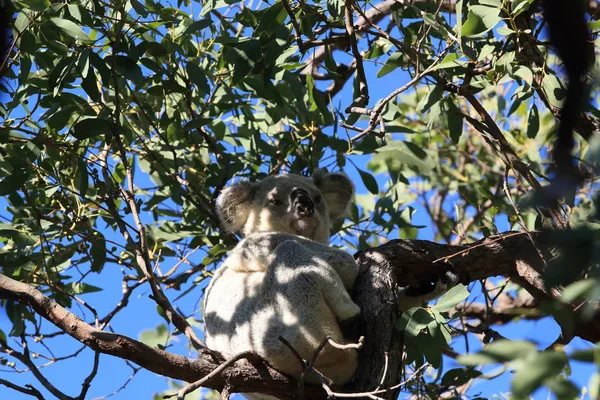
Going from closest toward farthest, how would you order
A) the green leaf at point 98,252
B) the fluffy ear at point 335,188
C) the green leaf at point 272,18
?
the green leaf at point 272,18 < the green leaf at point 98,252 < the fluffy ear at point 335,188

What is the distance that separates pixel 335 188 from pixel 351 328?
1.91 metres

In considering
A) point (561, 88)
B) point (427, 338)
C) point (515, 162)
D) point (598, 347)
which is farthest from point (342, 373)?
point (598, 347)

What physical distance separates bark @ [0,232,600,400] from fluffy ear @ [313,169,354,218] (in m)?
1.35

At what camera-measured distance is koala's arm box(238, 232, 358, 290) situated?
14.1ft

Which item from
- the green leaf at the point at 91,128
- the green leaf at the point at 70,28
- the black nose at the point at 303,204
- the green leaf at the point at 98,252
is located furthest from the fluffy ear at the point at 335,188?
the green leaf at the point at 70,28

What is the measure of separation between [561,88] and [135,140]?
320 centimetres

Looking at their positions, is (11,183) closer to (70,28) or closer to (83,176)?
(83,176)

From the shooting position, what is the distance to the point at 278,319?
13.9 ft

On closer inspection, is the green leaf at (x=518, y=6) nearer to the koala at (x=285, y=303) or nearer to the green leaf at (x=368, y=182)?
the koala at (x=285, y=303)

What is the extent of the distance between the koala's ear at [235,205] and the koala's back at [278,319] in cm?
93

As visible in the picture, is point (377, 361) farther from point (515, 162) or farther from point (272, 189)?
point (272, 189)

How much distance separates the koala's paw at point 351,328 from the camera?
4082 millimetres

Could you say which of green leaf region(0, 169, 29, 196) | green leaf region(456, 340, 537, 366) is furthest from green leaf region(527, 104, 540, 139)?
green leaf region(456, 340, 537, 366)

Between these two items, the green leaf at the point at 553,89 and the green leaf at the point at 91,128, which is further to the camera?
the green leaf at the point at 91,128
